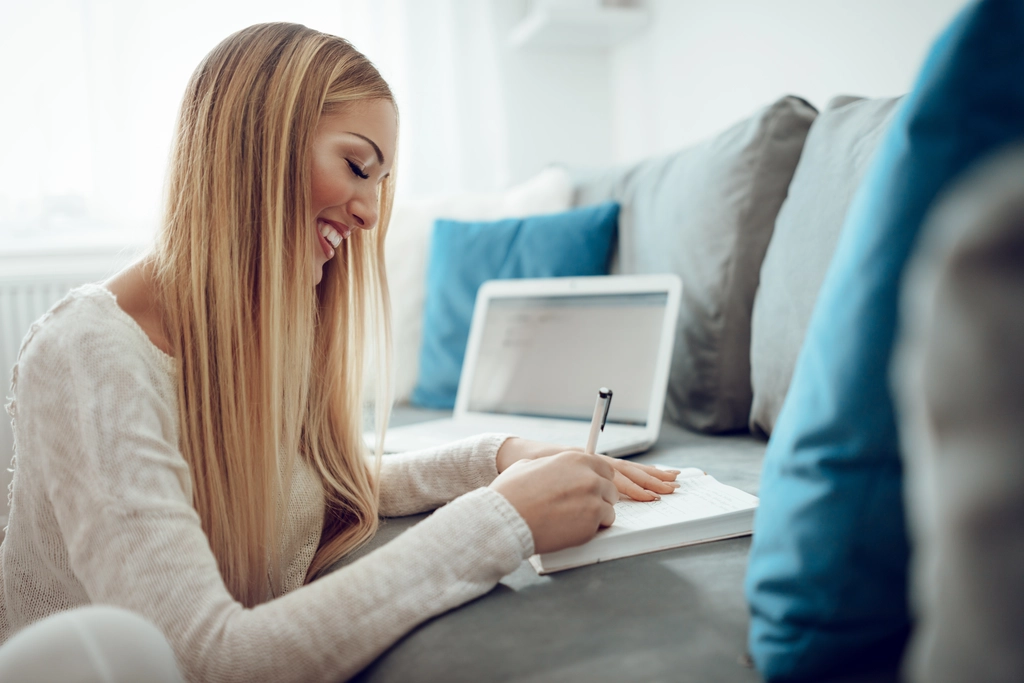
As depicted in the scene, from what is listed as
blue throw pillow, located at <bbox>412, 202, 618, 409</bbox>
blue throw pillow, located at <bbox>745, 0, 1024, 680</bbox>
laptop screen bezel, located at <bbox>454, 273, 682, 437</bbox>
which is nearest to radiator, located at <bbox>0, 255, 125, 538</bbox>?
blue throw pillow, located at <bbox>412, 202, 618, 409</bbox>

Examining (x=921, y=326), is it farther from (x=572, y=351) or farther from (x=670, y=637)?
(x=572, y=351)

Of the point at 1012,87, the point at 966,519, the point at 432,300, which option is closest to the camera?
the point at 966,519

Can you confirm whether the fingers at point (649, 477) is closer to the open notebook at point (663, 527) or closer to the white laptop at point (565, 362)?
the open notebook at point (663, 527)

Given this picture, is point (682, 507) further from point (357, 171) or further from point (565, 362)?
point (565, 362)

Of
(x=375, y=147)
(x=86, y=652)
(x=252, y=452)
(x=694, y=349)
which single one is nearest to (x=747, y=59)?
(x=694, y=349)

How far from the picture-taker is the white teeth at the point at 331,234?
81cm

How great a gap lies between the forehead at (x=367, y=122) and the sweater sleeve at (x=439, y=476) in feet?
1.11

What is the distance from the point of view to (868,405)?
1.28 feet

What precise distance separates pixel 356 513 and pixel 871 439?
574 mm

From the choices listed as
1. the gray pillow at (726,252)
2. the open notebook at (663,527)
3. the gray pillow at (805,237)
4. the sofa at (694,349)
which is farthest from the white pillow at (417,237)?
the open notebook at (663,527)

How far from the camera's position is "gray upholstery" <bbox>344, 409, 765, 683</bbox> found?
18.0 inches

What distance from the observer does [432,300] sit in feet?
5.24

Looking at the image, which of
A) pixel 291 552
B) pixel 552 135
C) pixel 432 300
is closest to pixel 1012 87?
pixel 291 552

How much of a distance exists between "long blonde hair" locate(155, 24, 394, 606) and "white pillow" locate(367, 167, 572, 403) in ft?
2.94
